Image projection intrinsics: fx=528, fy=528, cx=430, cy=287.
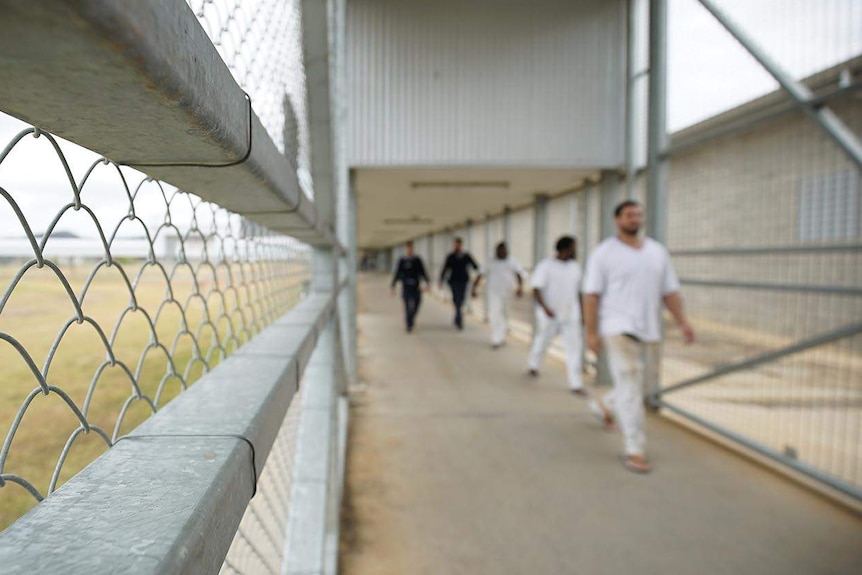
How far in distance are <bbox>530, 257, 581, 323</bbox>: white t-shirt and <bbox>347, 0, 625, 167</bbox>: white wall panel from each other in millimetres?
1116

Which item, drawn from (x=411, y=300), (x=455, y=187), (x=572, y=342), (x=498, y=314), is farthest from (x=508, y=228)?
(x=572, y=342)

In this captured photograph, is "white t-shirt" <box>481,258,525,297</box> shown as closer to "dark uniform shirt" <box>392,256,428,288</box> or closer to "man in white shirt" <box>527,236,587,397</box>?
"dark uniform shirt" <box>392,256,428,288</box>

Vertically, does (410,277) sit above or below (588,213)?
below

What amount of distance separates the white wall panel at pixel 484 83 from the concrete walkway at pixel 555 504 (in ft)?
8.96

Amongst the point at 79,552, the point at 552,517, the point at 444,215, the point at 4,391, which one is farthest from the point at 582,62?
the point at 444,215

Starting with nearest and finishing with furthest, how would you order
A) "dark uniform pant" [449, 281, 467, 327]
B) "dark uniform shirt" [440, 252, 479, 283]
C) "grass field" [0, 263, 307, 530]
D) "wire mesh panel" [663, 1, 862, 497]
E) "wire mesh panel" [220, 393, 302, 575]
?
1. "grass field" [0, 263, 307, 530]
2. "wire mesh panel" [220, 393, 302, 575]
3. "wire mesh panel" [663, 1, 862, 497]
4. "dark uniform shirt" [440, 252, 479, 283]
5. "dark uniform pant" [449, 281, 467, 327]

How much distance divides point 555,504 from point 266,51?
2.90 meters

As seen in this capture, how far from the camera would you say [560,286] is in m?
5.85

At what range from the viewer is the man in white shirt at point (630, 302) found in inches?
143

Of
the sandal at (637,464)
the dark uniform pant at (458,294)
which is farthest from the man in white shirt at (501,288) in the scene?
the sandal at (637,464)

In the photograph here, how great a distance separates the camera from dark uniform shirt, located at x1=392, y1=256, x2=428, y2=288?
10.0 m

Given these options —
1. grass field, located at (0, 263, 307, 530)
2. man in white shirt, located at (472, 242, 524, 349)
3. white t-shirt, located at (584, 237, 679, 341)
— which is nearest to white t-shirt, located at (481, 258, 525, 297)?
man in white shirt, located at (472, 242, 524, 349)

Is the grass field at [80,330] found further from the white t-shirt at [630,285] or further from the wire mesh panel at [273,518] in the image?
the white t-shirt at [630,285]

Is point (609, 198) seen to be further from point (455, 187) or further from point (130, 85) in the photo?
point (130, 85)
